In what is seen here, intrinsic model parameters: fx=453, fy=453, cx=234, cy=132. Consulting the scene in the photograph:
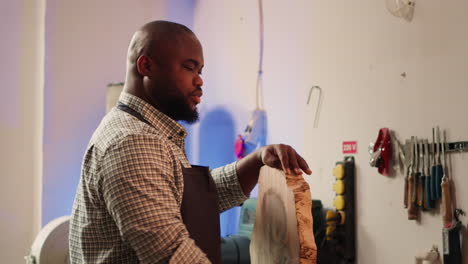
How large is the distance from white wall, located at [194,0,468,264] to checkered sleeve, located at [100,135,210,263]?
3.23ft

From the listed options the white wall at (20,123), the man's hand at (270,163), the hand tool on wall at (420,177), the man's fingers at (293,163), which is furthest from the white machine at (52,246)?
the hand tool on wall at (420,177)

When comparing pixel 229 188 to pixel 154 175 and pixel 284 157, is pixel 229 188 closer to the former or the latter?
pixel 284 157

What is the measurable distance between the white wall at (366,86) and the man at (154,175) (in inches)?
26.5

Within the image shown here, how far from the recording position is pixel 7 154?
8.61 feet

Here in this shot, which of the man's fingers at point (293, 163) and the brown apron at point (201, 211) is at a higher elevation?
the man's fingers at point (293, 163)

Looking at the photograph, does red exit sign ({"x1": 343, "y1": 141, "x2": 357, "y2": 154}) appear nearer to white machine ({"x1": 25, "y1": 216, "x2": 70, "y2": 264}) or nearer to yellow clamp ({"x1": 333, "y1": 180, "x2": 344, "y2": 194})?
yellow clamp ({"x1": 333, "y1": 180, "x2": 344, "y2": 194})

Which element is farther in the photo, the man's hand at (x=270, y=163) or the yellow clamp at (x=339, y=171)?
the yellow clamp at (x=339, y=171)

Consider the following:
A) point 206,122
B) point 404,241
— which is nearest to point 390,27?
point 404,241

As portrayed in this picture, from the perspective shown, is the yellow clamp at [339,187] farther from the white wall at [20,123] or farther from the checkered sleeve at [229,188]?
the white wall at [20,123]

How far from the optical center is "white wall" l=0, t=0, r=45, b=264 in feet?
8.56

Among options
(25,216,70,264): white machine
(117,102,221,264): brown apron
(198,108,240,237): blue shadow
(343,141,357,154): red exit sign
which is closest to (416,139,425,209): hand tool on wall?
(343,141,357,154): red exit sign

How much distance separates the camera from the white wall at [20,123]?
2.61m

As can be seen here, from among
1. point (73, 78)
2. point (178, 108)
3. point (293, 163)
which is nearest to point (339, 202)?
point (293, 163)

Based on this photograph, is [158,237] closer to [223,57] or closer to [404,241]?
[404,241]
